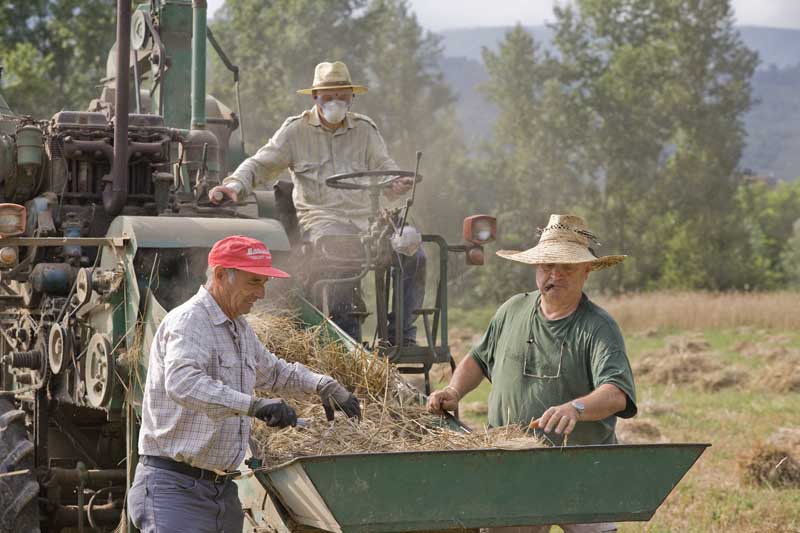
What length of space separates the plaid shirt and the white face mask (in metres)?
3.08

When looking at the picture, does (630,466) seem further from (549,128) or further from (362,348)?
(549,128)

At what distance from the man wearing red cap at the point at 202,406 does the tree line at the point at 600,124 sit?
1335 inches

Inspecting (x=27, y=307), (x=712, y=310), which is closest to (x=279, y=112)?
(x=712, y=310)

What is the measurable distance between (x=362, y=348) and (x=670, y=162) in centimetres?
4086

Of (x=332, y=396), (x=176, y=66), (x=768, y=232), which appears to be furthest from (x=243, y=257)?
(x=768, y=232)

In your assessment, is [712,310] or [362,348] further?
[712,310]

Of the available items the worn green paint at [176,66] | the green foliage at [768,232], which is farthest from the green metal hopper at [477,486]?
the green foliage at [768,232]

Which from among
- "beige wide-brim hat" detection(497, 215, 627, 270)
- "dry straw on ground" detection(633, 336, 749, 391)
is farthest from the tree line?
"beige wide-brim hat" detection(497, 215, 627, 270)

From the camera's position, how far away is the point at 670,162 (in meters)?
45.9

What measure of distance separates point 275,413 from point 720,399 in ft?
34.0

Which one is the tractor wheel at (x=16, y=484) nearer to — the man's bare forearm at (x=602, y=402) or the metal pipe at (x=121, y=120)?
the metal pipe at (x=121, y=120)

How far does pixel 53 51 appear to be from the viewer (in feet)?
108

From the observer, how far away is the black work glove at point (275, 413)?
4477mm

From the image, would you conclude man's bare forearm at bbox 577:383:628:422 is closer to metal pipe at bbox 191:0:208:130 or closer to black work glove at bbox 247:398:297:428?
black work glove at bbox 247:398:297:428
